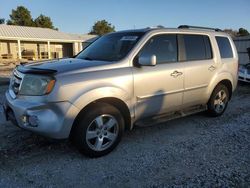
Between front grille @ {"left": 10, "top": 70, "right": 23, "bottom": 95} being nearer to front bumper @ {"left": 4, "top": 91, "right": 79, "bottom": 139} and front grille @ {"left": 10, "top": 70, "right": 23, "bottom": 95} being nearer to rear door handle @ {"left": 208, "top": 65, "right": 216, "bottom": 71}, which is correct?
front bumper @ {"left": 4, "top": 91, "right": 79, "bottom": 139}

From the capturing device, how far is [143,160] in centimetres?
418

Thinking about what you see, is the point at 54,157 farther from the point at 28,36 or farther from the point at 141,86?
the point at 28,36

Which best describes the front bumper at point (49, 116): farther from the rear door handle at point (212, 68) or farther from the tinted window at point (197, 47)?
the rear door handle at point (212, 68)

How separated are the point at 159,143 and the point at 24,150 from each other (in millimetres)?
2176

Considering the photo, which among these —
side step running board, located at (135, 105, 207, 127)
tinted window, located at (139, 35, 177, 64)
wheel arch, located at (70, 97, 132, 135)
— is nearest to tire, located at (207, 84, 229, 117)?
side step running board, located at (135, 105, 207, 127)

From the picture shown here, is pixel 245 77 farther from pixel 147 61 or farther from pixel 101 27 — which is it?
pixel 101 27

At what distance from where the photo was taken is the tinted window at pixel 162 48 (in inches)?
191

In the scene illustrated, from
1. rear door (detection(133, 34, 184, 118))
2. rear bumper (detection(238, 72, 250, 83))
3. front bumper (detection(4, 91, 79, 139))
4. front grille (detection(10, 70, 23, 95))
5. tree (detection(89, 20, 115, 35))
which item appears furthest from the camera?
tree (detection(89, 20, 115, 35))

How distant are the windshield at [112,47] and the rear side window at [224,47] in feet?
7.21

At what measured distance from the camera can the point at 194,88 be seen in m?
5.55

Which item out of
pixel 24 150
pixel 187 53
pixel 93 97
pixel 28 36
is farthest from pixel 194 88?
pixel 28 36

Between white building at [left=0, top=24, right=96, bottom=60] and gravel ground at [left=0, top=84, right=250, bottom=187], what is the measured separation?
30.0 metres

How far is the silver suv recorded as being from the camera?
3885mm

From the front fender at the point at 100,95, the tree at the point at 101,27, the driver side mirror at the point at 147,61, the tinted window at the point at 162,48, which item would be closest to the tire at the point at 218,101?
the tinted window at the point at 162,48
